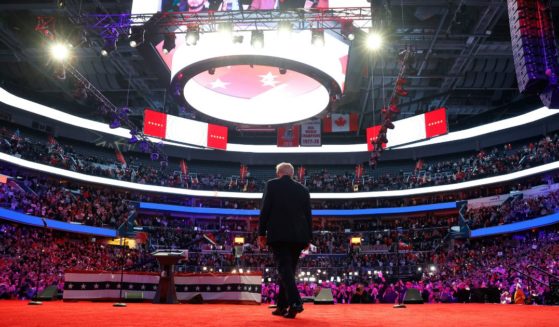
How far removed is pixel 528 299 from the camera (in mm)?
15758

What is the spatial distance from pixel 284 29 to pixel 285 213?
35.1 feet

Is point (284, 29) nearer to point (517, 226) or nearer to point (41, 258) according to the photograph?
point (41, 258)

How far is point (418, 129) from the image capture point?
26.5m

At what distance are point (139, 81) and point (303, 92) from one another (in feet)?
43.8

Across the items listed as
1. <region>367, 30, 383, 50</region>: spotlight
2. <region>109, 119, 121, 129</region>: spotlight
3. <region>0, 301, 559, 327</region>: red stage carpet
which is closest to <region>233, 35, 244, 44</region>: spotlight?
<region>367, 30, 383, 50</region>: spotlight

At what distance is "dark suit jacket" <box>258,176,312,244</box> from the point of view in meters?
5.29

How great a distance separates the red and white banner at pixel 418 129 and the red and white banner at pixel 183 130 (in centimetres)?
993

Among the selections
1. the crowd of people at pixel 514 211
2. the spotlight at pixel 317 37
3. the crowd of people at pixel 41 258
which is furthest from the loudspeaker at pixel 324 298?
the crowd of people at pixel 514 211

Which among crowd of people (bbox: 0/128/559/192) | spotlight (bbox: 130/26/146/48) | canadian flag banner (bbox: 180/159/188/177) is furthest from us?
canadian flag banner (bbox: 180/159/188/177)

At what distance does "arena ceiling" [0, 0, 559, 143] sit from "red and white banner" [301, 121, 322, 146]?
11.6ft

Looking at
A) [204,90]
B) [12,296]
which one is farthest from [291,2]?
[12,296]

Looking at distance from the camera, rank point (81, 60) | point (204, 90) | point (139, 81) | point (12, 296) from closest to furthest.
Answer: point (12, 296) → point (204, 90) → point (81, 60) → point (139, 81)

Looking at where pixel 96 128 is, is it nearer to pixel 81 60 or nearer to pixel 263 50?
pixel 81 60

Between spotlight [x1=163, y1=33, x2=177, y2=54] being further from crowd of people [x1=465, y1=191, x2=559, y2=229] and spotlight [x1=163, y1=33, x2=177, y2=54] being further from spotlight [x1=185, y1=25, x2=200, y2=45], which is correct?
crowd of people [x1=465, y1=191, x2=559, y2=229]
